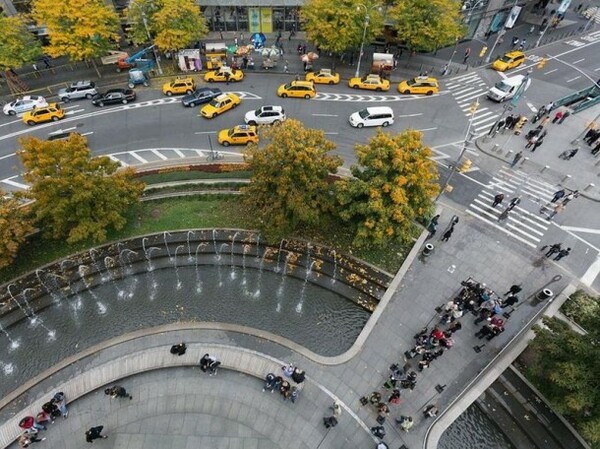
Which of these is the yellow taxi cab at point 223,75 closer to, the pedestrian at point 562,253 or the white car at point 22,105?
the white car at point 22,105

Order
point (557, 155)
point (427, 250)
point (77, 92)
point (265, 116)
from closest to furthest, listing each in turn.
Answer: point (427, 250)
point (557, 155)
point (265, 116)
point (77, 92)

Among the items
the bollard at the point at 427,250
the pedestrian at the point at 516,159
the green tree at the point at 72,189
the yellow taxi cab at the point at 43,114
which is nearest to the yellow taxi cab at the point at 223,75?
the yellow taxi cab at the point at 43,114

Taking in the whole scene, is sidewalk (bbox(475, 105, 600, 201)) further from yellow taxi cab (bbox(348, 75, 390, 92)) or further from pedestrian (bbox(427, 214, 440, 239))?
yellow taxi cab (bbox(348, 75, 390, 92))

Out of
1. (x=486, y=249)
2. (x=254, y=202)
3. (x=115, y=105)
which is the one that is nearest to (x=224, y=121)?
(x=115, y=105)

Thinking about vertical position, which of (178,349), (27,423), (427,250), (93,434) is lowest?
(93,434)

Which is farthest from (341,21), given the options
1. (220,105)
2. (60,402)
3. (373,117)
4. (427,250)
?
(60,402)

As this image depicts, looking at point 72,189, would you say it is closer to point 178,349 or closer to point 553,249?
point 178,349

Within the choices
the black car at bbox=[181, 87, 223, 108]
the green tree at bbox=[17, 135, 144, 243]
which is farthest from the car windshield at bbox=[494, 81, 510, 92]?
the green tree at bbox=[17, 135, 144, 243]

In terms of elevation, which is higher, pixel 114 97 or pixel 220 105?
pixel 220 105
